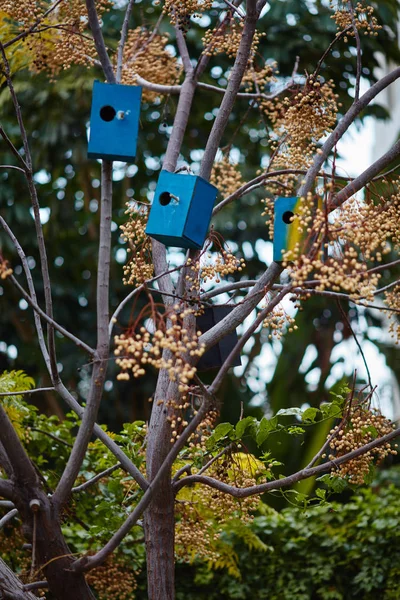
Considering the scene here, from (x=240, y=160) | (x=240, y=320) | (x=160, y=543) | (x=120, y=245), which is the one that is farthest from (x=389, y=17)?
(x=160, y=543)

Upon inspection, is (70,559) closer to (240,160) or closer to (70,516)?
(70,516)

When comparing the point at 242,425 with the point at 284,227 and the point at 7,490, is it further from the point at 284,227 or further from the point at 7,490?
the point at 7,490

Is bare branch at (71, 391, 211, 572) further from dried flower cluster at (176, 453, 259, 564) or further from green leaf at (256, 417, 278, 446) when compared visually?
dried flower cluster at (176, 453, 259, 564)

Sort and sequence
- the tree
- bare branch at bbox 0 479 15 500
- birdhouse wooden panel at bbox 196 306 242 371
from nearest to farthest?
1. the tree
2. bare branch at bbox 0 479 15 500
3. birdhouse wooden panel at bbox 196 306 242 371

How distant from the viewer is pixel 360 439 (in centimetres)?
269

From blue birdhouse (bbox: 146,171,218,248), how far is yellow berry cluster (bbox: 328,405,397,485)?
0.78 m

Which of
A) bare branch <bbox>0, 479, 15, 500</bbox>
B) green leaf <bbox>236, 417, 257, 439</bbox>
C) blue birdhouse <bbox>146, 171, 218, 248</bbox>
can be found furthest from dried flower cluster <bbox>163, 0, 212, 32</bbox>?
bare branch <bbox>0, 479, 15, 500</bbox>

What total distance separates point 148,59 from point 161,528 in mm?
2386

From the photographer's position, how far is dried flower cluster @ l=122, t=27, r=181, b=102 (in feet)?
12.8

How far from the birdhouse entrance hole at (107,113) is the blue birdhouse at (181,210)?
0.82 ft

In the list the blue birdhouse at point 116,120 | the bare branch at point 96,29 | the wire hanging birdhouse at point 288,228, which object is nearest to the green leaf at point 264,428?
the wire hanging birdhouse at point 288,228

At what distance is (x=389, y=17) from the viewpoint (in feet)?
22.1

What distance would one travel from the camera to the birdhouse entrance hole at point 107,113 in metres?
2.60

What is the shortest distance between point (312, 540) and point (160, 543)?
5.78 ft
